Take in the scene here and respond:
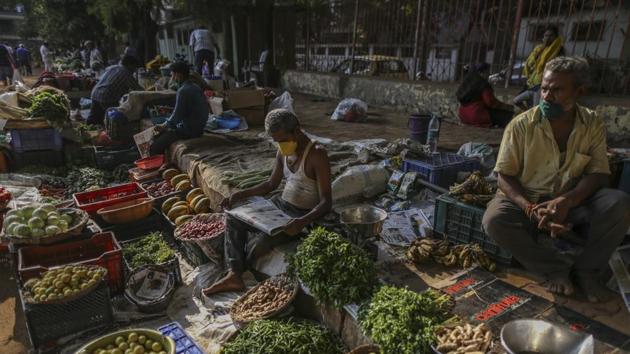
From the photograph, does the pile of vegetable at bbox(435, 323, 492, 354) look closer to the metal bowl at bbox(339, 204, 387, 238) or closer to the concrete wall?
the metal bowl at bbox(339, 204, 387, 238)

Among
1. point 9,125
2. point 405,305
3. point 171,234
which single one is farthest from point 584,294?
point 9,125

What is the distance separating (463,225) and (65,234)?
371cm

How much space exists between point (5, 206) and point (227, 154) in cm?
280

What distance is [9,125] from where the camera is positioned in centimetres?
682

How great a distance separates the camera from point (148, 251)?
14.9ft

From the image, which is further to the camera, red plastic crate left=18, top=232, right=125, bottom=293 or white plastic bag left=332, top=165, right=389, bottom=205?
white plastic bag left=332, top=165, right=389, bottom=205

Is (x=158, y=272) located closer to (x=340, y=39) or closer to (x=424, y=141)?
(x=424, y=141)

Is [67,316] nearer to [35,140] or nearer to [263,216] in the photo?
[263,216]

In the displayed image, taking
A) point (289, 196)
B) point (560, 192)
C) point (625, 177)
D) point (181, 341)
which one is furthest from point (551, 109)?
point (181, 341)

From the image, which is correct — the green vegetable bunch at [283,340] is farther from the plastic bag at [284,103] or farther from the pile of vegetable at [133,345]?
the plastic bag at [284,103]

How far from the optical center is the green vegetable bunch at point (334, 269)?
284 centimetres

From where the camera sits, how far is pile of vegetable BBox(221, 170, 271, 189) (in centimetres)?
485

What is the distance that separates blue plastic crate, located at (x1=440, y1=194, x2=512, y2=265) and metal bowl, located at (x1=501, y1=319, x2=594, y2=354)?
1.19m

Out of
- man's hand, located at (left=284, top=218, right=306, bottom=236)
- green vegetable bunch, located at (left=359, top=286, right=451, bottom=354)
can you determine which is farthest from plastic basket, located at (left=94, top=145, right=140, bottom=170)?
green vegetable bunch, located at (left=359, top=286, right=451, bottom=354)
